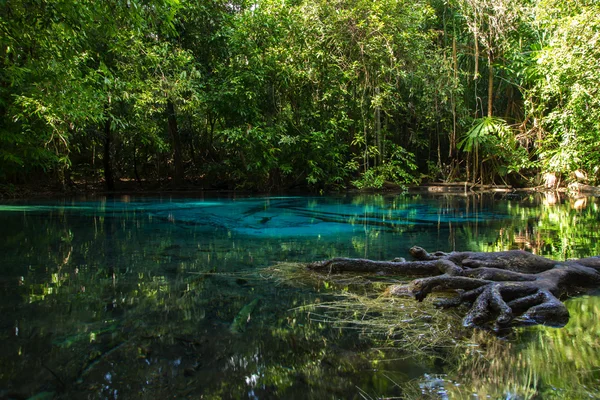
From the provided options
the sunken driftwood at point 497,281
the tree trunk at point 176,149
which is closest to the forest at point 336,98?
the tree trunk at point 176,149

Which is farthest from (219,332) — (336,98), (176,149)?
(176,149)

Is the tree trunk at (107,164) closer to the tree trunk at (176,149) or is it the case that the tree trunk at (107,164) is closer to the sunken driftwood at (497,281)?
the tree trunk at (176,149)

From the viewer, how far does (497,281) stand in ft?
10.4

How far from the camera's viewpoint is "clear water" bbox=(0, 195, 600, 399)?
192 centimetres

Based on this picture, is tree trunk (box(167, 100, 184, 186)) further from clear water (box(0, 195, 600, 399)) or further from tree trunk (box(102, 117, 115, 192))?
clear water (box(0, 195, 600, 399))

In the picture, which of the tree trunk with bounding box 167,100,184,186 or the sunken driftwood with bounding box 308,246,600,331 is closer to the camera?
the sunken driftwood with bounding box 308,246,600,331

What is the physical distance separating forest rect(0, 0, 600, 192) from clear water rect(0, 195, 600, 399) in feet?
27.0

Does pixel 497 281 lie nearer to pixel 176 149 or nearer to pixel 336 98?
pixel 336 98

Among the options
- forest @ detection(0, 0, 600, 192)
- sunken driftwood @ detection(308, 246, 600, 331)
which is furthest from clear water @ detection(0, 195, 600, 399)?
forest @ detection(0, 0, 600, 192)

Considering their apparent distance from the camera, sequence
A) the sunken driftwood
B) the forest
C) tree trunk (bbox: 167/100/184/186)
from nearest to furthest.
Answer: the sunken driftwood, the forest, tree trunk (bbox: 167/100/184/186)

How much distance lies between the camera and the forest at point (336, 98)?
43.5 feet

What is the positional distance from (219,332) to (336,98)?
14716 millimetres

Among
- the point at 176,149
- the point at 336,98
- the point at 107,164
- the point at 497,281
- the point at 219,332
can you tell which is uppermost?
the point at 336,98

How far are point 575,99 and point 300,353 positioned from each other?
41.5ft
